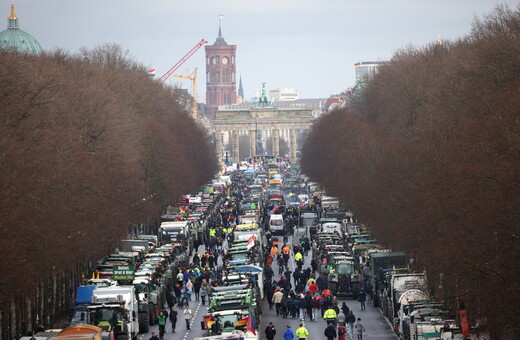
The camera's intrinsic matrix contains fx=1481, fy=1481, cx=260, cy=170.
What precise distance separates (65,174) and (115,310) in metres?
13.9

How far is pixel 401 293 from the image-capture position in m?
54.5

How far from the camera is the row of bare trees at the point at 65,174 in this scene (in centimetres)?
4958

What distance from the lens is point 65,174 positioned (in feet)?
203

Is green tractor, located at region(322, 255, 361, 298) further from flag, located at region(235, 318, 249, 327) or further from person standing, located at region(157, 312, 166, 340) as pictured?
flag, located at region(235, 318, 249, 327)

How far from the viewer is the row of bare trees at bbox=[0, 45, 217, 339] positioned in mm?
49578

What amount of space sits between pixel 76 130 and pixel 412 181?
21.3m

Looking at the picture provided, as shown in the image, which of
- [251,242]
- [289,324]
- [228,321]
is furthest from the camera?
[251,242]

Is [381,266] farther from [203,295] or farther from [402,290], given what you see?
[402,290]

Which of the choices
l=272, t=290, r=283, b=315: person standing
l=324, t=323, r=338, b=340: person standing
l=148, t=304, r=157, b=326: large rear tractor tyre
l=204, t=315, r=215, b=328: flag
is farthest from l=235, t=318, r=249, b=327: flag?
l=272, t=290, r=283, b=315: person standing

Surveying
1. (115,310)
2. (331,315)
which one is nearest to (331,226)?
(331,315)

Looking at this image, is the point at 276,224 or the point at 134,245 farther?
the point at 276,224

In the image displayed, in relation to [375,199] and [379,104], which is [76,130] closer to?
[375,199]

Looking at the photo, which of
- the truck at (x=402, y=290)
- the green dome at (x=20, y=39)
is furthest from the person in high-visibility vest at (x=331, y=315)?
the green dome at (x=20, y=39)

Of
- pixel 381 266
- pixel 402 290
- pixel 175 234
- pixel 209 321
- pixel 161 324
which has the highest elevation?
pixel 175 234
